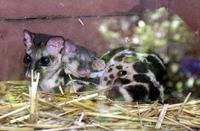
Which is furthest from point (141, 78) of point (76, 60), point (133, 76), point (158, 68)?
point (76, 60)

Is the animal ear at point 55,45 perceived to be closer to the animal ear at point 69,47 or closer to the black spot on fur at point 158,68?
the animal ear at point 69,47

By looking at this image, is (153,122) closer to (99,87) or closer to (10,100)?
(99,87)

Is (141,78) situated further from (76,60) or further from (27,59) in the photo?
(27,59)

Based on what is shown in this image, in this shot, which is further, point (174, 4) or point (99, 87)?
point (174, 4)

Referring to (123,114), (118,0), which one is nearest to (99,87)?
(123,114)

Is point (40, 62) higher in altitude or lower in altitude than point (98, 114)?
higher

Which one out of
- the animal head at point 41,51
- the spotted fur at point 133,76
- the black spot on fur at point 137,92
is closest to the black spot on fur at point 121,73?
the spotted fur at point 133,76

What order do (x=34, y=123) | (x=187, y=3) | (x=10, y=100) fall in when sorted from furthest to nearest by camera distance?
(x=187, y=3) < (x=10, y=100) < (x=34, y=123)
